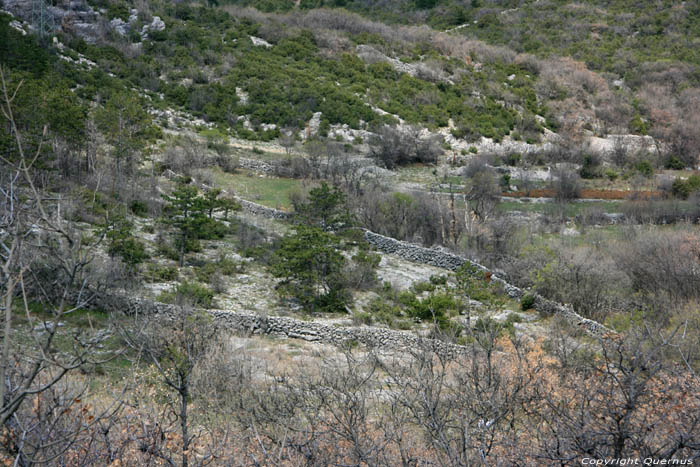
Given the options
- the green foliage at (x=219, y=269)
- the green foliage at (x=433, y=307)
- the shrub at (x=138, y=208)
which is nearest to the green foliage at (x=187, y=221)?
the green foliage at (x=219, y=269)

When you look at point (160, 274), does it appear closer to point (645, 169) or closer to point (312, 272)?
point (312, 272)

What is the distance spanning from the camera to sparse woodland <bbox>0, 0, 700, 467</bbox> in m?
5.25

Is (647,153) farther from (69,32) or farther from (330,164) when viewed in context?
(69,32)

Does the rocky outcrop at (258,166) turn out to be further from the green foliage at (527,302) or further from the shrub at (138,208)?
the green foliage at (527,302)

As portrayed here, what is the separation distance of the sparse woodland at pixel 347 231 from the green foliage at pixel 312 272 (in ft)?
0.27

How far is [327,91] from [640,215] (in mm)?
23333

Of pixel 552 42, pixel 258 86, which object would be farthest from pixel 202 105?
pixel 552 42

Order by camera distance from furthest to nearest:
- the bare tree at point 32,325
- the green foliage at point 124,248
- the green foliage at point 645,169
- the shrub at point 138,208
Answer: the green foliage at point 645,169 → the shrub at point 138,208 → the green foliage at point 124,248 → the bare tree at point 32,325

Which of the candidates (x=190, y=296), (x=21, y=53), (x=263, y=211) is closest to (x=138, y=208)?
(x=263, y=211)

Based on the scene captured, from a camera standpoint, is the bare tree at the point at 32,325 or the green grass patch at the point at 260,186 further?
the green grass patch at the point at 260,186

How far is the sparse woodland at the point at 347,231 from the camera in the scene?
5.25 m

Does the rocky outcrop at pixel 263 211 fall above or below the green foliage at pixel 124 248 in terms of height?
below

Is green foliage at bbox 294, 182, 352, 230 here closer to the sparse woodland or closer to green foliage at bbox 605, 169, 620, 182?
the sparse woodland

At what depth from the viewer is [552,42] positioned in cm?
5825
